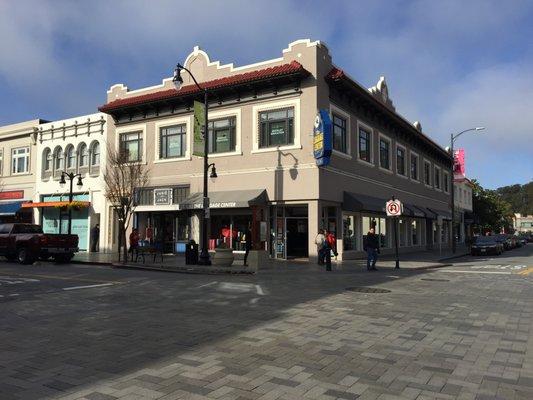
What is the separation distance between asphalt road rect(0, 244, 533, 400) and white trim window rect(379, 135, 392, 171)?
62.1ft

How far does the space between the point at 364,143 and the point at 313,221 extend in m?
8.10

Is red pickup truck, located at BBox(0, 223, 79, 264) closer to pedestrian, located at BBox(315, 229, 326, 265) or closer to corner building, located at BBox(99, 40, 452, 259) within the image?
corner building, located at BBox(99, 40, 452, 259)

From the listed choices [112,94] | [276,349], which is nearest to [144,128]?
[112,94]

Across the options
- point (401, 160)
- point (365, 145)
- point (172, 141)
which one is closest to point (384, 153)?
point (365, 145)

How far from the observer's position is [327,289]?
13445mm

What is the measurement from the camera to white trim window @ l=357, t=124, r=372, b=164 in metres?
28.3

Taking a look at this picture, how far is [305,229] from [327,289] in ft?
36.4

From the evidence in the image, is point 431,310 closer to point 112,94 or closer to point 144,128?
point 144,128

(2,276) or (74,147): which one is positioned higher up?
(74,147)

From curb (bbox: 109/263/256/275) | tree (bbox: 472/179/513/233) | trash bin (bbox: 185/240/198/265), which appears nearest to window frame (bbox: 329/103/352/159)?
trash bin (bbox: 185/240/198/265)

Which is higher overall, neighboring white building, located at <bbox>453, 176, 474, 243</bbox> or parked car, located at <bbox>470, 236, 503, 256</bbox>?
neighboring white building, located at <bbox>453, 176, 474, 243</bbox>

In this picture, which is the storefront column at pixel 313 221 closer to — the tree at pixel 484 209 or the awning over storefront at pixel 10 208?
the awning over storefront at pixel 10 208

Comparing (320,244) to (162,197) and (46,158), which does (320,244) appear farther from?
(46,158)

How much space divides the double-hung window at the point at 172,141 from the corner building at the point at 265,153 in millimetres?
59
